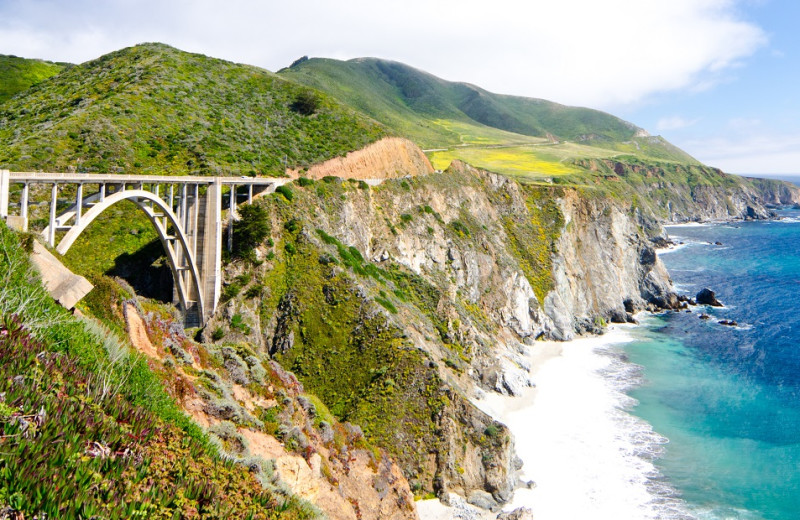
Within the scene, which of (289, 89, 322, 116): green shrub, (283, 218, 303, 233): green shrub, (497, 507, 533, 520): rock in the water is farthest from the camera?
(289, 89, 322, 116): green shrub

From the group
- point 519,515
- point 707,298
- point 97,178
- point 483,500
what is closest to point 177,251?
point 97,178

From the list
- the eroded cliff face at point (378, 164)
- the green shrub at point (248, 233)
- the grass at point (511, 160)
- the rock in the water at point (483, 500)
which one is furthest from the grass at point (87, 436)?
the grass at point (511, 160)

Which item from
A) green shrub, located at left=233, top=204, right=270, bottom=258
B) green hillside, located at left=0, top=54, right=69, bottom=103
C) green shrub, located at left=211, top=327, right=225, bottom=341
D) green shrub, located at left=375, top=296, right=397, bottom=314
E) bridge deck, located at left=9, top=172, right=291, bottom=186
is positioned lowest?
green shrub, located at left=211, top=327, right=225, bottom=341

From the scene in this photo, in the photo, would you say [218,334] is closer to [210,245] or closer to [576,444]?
[210,245]

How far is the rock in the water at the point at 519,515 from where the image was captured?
96.6 ft

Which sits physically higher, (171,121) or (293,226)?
(171,121)

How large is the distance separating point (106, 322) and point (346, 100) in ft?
463

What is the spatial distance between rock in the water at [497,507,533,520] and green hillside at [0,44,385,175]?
4076 centimetres

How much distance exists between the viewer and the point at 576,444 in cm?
3988

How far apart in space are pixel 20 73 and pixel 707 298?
142942 mm

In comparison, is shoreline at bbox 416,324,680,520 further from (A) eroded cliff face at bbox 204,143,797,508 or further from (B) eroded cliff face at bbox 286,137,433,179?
(B) eroded cliff face at bbox 286,137,433,179

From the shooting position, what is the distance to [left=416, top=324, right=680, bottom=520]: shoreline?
106 feet

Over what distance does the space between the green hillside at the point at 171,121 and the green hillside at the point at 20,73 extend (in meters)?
27.1

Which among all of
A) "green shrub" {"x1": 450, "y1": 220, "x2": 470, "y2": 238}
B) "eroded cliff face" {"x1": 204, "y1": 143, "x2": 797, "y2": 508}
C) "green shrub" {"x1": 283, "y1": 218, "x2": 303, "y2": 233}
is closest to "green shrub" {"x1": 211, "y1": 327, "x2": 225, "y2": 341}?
"eroded cliff face" {"x1": 204, "y1": 143, "x2": 797, "y2": 508}
